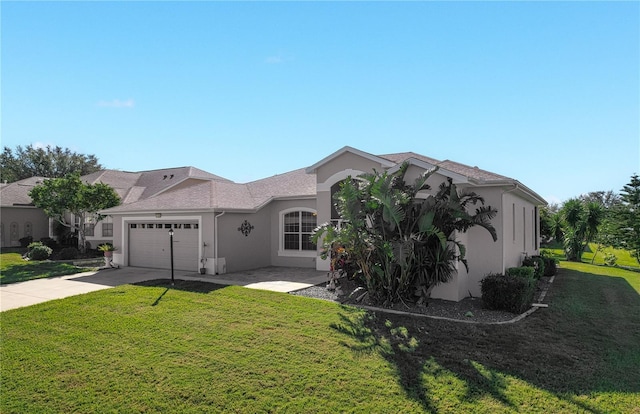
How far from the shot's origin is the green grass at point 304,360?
5.17 m

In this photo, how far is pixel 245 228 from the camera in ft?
55.7

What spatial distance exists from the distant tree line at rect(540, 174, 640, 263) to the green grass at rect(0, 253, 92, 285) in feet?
92.3

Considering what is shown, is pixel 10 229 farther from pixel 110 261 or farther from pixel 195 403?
pixel 195 403

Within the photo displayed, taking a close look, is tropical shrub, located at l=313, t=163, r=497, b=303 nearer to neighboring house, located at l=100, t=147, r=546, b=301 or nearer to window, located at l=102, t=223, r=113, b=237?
neighboring house, located at l=100, t=147, r=546, b=301

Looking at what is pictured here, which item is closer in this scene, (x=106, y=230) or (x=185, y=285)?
(x=185, y=285)

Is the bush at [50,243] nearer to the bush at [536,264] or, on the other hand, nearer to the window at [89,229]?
the window at [89,229]

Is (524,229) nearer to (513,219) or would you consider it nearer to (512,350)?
(513,219)

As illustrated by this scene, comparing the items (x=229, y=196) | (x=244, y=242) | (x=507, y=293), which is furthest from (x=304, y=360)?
(x=229, y=196)

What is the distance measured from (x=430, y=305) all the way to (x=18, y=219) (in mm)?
32152

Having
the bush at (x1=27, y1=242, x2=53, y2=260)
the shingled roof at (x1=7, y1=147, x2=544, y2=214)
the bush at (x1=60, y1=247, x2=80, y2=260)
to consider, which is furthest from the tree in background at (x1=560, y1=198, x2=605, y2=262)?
the bush at (x1=27, y1=242, x2=53, y2=260)

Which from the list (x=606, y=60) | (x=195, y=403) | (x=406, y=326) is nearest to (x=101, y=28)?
(x=195, y=403)

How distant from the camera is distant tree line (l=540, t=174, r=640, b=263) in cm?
2136

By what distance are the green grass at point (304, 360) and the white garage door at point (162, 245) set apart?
626 cm

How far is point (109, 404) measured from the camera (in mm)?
5125
